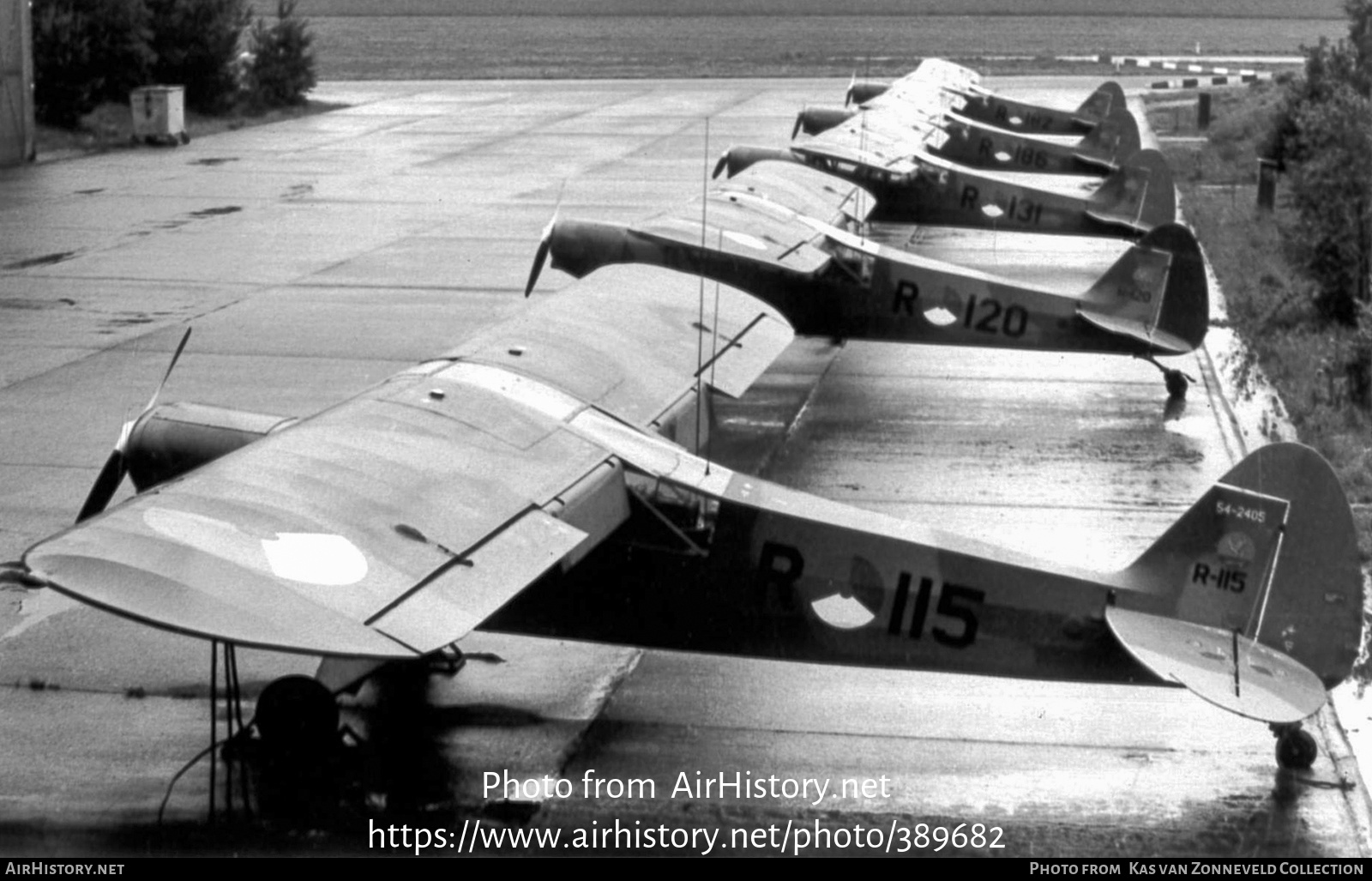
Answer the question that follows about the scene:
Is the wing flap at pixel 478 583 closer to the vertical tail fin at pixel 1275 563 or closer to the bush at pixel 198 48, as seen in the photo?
the vertical tail fin at pixel 1275 563

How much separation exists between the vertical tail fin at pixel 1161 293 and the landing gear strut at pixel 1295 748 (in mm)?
8308

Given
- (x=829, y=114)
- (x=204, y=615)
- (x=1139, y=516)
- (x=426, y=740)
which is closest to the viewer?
(x=204, y=615)

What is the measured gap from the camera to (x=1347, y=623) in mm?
8109

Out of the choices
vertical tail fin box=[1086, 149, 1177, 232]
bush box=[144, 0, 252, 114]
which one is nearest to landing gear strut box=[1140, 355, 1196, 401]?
vertical tail fin box=[1086, 149, 1177, 232]

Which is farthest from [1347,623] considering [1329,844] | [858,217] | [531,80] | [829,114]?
[531,80]

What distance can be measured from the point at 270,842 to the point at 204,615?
4.84 feet

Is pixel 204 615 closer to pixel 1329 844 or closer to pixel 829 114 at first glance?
pixel 1329 844

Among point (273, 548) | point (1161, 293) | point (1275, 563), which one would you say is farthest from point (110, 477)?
point (1161, 293)

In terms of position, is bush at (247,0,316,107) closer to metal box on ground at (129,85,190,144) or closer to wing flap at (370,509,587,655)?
metal box on ground at (129,85,190,144)

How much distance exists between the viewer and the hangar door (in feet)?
113

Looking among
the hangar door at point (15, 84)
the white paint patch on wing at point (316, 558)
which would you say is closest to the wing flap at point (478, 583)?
the white paint patch on wing at point (316, 558)

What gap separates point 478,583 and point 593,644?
268 cm

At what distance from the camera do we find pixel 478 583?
25.1 feet

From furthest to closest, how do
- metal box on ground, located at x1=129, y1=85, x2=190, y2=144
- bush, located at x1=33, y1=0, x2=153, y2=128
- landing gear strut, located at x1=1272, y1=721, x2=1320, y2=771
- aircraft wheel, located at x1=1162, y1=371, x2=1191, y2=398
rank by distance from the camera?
1. bush, located at x1=33, y1=0, x2=153, y2=128
2. metal box on ground, located at x1=129, y1=85, x2=190, y2=144
3. aircraft wheel, located at x1=1162, y1=371, x2=1191, y2=398
4. landing gear strut, located at x1=1272, y1=721, x2=1320, y2=771
